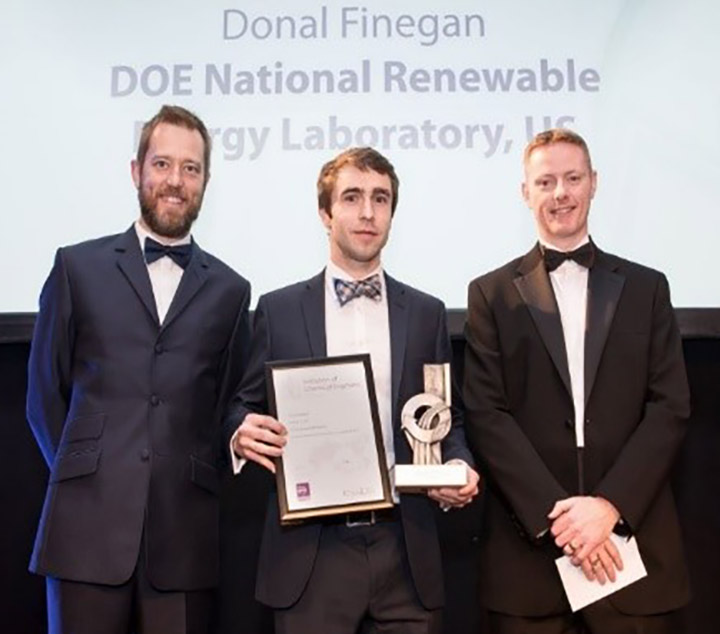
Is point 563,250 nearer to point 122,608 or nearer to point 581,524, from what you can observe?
point 581,524

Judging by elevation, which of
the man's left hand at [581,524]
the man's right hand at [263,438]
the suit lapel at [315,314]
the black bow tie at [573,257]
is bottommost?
the man's left hand at [581,524]

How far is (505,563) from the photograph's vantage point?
2609 millimetres

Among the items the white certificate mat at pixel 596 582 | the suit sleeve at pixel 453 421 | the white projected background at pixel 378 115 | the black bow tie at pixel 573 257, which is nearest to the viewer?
the white certificate mat at pixel 596 582

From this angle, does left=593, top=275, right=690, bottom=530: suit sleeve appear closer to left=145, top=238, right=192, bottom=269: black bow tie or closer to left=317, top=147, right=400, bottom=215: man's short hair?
left=317, top=147, right=400, bottom=215: man's short hair

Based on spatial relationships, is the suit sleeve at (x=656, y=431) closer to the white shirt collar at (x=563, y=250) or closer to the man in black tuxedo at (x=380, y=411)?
the white shirt collar at (x=563, y=250)

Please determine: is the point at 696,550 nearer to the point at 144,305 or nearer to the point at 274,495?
the point at 274,495

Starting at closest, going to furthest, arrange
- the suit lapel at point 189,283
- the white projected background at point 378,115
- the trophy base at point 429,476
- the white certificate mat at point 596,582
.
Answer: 1. the trophy base at point 429,476
2. the white certificate mat at point 596,582
3. the suit lapel at point 189,283
4. the white projected background at point 378,115

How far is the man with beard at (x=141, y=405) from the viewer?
2.54 m

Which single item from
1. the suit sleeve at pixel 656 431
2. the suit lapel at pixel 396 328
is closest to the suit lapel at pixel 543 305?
the suit sleeve at pixel 656 431

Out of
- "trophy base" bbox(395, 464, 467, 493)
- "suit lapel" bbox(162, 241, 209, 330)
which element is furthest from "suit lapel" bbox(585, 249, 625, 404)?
"suit lapel" bbox(162, 241, 209, 330)

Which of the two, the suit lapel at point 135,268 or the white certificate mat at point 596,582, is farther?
the suit lapel at point 135,268

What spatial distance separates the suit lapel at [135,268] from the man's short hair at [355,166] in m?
0.61

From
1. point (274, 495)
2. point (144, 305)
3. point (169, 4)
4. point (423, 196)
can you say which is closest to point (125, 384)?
point (144, 305)

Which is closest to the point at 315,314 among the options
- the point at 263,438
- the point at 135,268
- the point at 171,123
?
the point at 263,438
